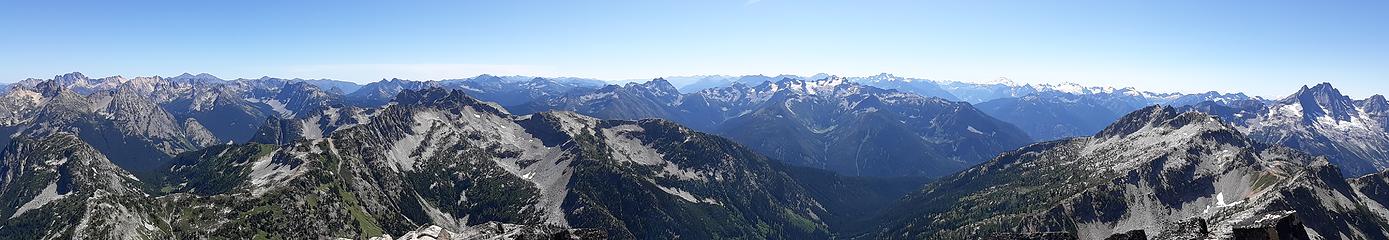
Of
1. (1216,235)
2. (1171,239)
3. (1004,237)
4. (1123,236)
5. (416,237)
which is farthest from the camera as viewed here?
(416,237)

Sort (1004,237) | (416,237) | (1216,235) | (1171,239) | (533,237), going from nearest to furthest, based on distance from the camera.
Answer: (1216,235) < (1171,239) < (1004,237) < (533,237) < (416,237)

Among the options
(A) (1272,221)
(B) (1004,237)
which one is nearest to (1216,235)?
(A) (1272,221)

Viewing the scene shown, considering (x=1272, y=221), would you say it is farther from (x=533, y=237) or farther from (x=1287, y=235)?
(x=533, y=237)

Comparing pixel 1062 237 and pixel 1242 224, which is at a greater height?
pixel 1242 224

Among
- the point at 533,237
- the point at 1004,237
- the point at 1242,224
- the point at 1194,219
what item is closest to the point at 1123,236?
the point at 1194,219

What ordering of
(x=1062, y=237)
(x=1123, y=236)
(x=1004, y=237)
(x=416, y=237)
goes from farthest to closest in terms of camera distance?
(x=416, y=237) → (x=1004, y=237) → (x=1062, y=237) → (x=1123, y=236)

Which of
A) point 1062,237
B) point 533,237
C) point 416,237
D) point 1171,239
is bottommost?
point 416,237

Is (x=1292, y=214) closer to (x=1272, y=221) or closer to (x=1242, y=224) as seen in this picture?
(x=1272, y=221)

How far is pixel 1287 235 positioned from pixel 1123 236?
10.6 m

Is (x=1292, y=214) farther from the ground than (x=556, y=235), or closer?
farther from the ground

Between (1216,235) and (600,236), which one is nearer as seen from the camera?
(1216,235)

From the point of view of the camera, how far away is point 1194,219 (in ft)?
176

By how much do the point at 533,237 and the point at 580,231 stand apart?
910cm

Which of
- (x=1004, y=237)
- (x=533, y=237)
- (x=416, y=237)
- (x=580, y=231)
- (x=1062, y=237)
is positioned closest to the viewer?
(x=1062, y=237)
